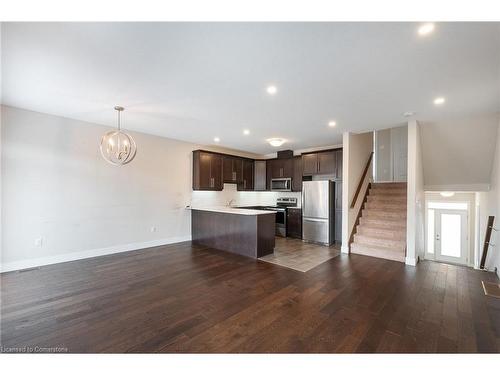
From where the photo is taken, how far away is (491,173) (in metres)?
4.66

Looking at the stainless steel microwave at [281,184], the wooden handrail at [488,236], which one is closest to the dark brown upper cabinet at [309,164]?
the stainless steel microwave at [281,184]

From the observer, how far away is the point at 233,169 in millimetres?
7008

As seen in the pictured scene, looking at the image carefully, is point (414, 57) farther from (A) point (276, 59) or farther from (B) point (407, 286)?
(B) point (407, 286)

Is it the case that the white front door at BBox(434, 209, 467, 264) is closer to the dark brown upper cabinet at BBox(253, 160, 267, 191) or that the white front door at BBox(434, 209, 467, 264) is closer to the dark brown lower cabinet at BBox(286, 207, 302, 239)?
the dark brown lower cabinet at BBox(286, 207, 302, 239)

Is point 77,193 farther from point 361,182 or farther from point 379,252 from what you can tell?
point 361,182

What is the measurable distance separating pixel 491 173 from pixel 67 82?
7663 mm

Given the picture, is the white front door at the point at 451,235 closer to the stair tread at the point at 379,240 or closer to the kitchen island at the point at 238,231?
the stair tread at the point at 379,240

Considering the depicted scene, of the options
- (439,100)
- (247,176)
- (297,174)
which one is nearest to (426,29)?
(439,100)

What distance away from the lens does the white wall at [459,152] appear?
13.6ft

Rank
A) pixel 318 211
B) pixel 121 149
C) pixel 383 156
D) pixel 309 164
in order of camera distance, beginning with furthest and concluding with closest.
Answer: pixel 383 156, pixel 309 164, pixel 318 211, pixel 121 149

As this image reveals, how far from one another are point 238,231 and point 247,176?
2.77 metres

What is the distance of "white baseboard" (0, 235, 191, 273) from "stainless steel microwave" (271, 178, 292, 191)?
3369mm

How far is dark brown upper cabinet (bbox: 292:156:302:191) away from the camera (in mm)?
6855

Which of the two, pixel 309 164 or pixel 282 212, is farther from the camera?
pixel 282 212
